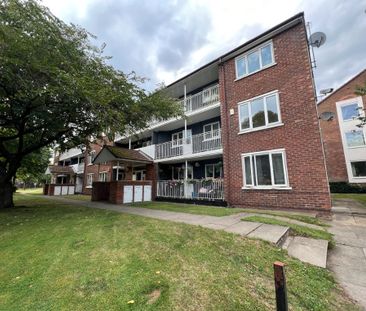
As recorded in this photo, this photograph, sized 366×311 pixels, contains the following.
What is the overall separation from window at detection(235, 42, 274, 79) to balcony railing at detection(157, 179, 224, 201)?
686 centimetres

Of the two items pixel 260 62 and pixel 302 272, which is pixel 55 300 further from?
pixel 260 62

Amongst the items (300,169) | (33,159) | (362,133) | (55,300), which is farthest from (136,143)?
(362,133)

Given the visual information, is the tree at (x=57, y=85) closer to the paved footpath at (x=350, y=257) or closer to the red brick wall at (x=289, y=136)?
the red brick wall at (x=289, y=136)

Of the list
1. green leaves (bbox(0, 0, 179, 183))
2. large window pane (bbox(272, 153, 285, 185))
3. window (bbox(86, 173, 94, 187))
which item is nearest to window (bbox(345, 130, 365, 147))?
large window pane (bbox(272, 153, 285, 185))

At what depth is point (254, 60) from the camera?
11.8 meters

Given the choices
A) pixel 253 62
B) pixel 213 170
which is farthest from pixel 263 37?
pixel 213 170

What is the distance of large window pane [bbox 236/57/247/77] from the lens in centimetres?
1222

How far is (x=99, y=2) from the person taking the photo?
9.46 m

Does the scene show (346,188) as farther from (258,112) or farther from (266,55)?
(266,55)

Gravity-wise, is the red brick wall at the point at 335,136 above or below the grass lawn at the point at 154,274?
above

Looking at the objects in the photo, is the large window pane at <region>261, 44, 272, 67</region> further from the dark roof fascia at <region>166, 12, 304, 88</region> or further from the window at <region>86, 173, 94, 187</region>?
the window at <region>86, 173, 94, 187</region>

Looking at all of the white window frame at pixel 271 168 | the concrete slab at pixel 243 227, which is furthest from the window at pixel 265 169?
the concrete slab at pixel 243 227

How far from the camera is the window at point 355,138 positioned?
21.0 m

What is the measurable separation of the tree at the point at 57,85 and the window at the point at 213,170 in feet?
16.8
